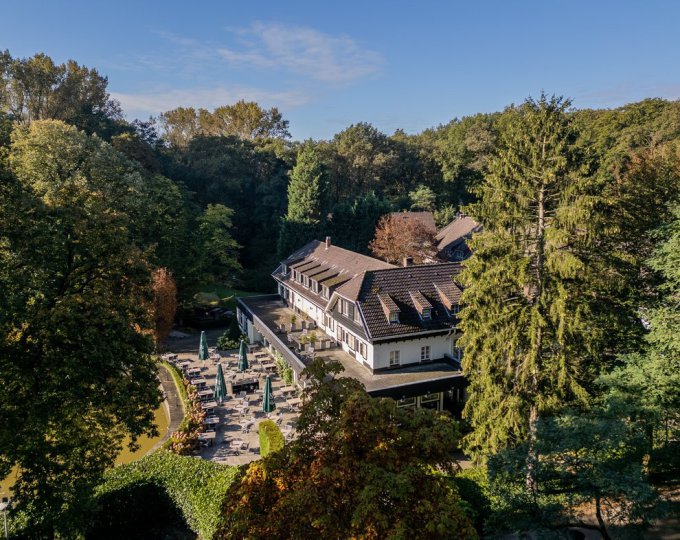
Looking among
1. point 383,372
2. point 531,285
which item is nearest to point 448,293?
point 383,372

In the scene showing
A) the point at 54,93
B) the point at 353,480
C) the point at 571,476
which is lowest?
the point at 571,476

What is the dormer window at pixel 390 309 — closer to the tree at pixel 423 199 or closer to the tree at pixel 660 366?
the tree at pixel 660 366

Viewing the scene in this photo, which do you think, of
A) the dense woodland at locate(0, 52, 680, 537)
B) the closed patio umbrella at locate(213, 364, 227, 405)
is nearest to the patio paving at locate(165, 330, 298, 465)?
the closed patio umbrella at locate(213, 364, 227, 405)

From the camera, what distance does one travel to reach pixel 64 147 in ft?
111

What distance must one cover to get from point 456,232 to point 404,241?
11.3 meters

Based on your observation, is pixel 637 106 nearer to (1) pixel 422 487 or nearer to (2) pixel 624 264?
(2) pixel 624 264

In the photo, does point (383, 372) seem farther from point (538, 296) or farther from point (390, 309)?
point (538, 296)

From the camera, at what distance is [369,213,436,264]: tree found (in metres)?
45.5

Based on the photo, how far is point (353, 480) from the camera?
8.78 meters

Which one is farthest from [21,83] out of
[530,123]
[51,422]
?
[530,123]

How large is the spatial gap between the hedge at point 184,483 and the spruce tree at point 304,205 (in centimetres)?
4058

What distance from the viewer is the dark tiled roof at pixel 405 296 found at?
26250 mm

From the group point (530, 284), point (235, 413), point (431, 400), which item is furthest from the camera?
point (235, 413)

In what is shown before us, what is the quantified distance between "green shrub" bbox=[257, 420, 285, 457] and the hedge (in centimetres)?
247
